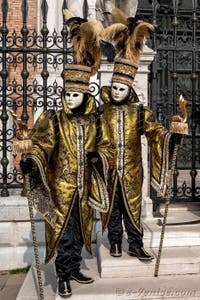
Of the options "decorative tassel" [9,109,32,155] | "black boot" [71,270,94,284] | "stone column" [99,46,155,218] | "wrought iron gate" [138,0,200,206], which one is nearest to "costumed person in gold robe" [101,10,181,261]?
"black boot" [71,270,94,284]

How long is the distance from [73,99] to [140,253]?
1.65 m

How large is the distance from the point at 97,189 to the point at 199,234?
1.69 metres

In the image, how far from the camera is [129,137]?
14.3 ft

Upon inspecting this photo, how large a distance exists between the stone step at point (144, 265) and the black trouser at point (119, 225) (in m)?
0.17

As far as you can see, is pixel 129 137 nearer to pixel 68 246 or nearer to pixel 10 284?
pixel 68 246

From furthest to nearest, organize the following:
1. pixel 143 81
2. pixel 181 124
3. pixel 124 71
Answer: pixel 143 81, pixel 124 71, pixel 181 124

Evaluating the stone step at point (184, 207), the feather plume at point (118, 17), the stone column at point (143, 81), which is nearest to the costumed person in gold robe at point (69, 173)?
the feather plume at point (118, 17)

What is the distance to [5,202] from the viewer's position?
6152mm

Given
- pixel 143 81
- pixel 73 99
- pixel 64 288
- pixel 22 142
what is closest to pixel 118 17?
pixel 73 99

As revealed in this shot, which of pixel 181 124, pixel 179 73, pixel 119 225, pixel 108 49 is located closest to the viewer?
pixel 181 124

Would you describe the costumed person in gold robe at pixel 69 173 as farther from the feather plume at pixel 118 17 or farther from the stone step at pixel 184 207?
the stone step at pixel 184 207

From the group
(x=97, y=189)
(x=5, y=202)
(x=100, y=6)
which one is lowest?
(x=5, y=202)

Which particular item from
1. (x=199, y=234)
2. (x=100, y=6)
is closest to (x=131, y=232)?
(x=199, y=234)

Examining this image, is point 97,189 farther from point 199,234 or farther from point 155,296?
point 199,234
